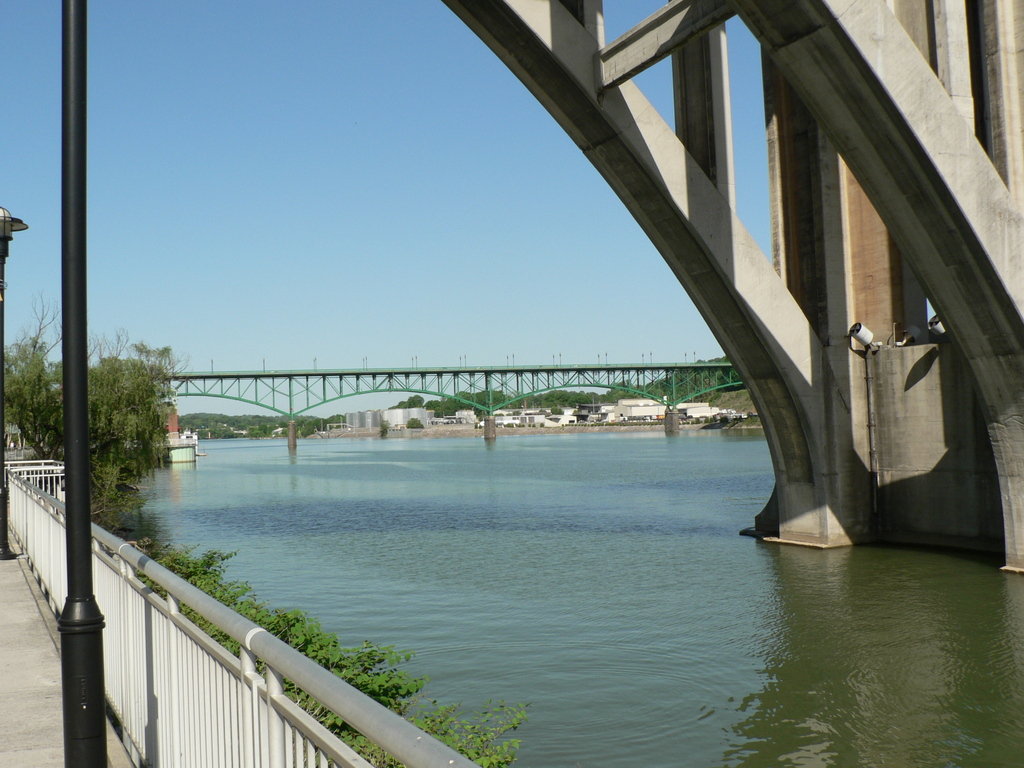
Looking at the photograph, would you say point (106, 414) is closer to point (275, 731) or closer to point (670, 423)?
point (275, 731)

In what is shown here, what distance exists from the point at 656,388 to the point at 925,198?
131m

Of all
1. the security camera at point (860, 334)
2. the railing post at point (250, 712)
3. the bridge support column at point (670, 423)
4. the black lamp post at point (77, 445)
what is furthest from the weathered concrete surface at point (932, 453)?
the bridge support column at point (670, 423)

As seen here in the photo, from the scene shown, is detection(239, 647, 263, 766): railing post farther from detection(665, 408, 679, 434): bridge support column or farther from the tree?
detection(665, 408, 679, 434): bridge support column

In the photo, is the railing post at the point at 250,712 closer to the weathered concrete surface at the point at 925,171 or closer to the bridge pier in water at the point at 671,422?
the weathered concrete surface at the point at 925,171

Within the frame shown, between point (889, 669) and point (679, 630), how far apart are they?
282cm

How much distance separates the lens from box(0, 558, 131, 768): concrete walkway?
508 cm

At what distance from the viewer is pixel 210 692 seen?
3.91 metres

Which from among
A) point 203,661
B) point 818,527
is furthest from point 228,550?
point 203,661

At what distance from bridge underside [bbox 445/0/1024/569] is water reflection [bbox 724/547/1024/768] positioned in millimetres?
1963

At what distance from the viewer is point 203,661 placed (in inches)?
158

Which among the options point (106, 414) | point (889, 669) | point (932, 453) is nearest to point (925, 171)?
point (932, 453)

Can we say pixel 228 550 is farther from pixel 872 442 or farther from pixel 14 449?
pixel 872 442

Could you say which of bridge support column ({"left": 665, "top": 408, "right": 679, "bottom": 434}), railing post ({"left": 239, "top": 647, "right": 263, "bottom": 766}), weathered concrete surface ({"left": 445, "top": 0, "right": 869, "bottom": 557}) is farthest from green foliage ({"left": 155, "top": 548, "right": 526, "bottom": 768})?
bridge support column ({"left": 665, "top": 408, "right": 679, "bottom": 434})

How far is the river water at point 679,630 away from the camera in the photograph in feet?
27.8
